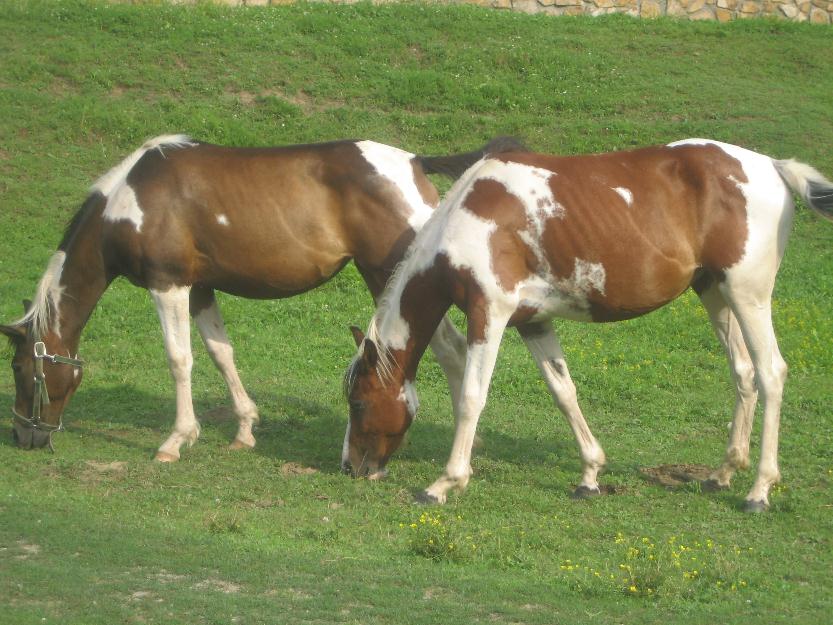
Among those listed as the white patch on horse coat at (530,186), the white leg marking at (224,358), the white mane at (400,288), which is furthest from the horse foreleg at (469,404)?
the white leg marking at (224,358)

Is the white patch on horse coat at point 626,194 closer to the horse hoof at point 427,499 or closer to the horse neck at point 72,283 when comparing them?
the horse hoof at point 427,499

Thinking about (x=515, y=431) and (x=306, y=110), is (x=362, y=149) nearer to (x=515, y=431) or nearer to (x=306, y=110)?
(x=515, y=431)

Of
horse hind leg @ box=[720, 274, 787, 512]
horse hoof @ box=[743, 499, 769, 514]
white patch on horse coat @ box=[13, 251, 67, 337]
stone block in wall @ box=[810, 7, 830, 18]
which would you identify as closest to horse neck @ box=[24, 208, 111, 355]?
white patch on horse coat @ box=[13, 251, 67, 337]

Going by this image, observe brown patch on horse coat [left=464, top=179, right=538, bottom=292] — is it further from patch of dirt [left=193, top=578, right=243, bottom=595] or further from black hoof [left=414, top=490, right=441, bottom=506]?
patch of dirt [left=193, top=578, right=243, bottom=595]

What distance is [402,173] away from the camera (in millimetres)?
8688

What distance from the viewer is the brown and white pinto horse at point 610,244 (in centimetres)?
747

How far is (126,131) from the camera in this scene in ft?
52.6

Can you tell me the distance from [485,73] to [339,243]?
10.2 m

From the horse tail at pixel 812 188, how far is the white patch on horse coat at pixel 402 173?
2546 mm

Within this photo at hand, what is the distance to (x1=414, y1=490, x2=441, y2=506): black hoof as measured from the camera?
25.1 ft

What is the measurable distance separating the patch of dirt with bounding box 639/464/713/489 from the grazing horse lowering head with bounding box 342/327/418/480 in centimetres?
176

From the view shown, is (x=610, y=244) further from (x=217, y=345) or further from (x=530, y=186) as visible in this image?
(x=217, y=345)

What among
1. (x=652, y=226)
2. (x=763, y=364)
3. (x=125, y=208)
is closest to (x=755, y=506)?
(x=763, y=364)

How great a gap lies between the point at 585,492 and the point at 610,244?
1.68 m
